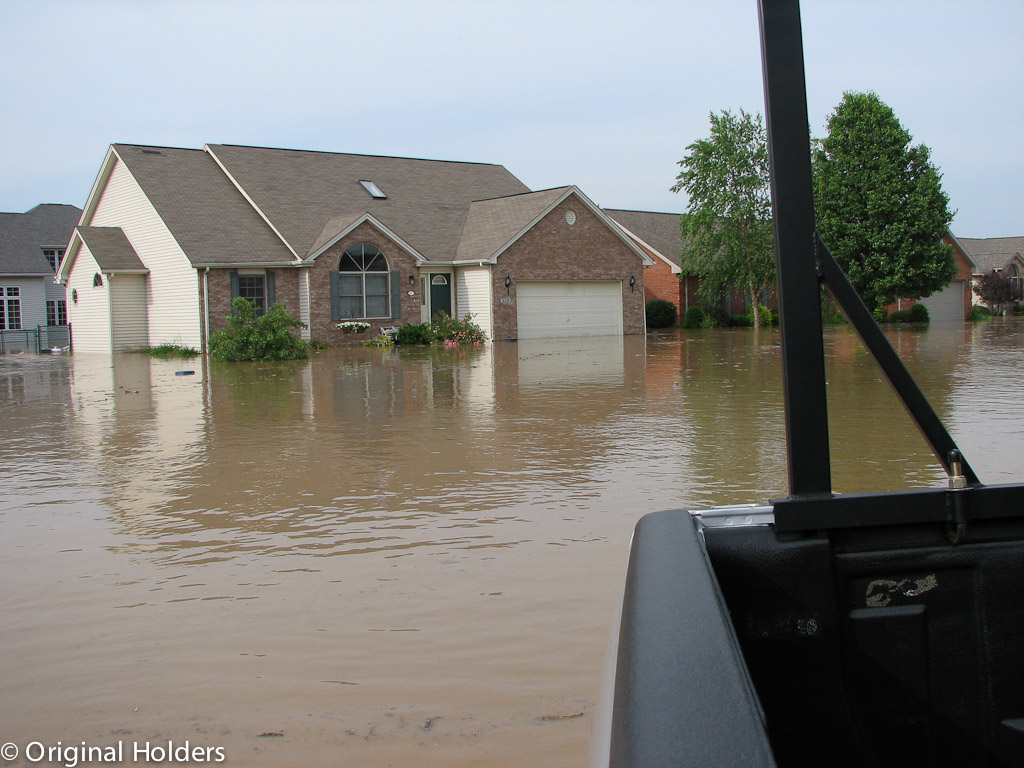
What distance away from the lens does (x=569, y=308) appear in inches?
1330

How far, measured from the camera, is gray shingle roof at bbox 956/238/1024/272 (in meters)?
61.1

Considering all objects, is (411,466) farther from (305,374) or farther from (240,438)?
(305,374)

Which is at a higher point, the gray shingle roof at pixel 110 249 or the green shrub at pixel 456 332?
the gray shingle roof at pixel 110 249

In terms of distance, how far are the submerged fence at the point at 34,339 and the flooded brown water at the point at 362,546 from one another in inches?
856

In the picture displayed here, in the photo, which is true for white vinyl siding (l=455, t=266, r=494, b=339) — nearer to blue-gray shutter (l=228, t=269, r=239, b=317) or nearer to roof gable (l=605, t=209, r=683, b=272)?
blue-gray shutter (l=228, t=269, r=239, b=317)

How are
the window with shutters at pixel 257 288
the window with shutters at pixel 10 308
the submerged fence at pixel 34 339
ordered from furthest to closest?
1. the window with shutters at pixel 10 308
2. the submerged fence at pixel 34 339
3. the window with shutters at pixel 257 288

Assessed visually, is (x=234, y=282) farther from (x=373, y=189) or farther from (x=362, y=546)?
(x=362, y=546)

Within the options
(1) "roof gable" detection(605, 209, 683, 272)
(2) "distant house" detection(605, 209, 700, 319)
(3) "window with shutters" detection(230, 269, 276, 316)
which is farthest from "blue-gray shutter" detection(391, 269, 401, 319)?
(1) "roof gable" detection(605, 209, 683, 272)

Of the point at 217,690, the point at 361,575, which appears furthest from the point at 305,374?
the point at 217,690

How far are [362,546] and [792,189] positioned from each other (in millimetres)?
4628

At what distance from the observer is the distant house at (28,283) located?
38.9m

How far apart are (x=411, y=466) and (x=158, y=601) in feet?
12.6

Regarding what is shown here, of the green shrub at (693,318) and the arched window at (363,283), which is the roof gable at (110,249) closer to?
the arched window at (363,283)

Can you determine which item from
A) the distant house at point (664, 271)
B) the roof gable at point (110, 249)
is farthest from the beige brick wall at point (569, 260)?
the roof gable at point (110, 249)
